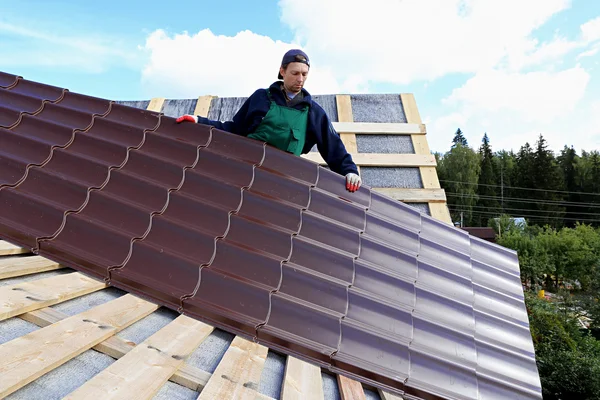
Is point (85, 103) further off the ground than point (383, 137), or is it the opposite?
point (383, 137)

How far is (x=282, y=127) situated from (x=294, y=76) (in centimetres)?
38

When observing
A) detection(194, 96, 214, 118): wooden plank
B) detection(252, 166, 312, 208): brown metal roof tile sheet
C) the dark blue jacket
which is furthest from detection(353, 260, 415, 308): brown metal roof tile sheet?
detection(194, 96, 214, 118): wooden plank

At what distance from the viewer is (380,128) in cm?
578

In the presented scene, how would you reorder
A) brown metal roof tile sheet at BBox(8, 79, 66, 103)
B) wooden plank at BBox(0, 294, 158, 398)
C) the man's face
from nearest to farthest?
wooden plank at BBox(0, 294, 158, 398) → the man's face → brown metal roof tile sheet at BBox(8, 79, 66, 103)

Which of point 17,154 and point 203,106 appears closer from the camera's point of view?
point 17,154

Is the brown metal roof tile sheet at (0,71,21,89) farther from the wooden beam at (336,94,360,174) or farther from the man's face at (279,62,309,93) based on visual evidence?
the wooden beam at (336,94,360,174)

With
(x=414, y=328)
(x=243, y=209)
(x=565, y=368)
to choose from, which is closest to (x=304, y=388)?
(x=414, y=328)

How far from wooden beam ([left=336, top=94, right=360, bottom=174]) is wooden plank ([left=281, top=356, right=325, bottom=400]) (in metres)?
→ 3.56

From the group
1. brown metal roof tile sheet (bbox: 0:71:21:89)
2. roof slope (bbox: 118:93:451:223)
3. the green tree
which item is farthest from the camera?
the green tree

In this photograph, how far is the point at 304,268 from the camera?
2578mm

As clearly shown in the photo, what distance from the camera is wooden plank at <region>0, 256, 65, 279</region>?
2.04 m

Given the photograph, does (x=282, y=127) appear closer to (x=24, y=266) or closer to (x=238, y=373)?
(x=24, y=266)

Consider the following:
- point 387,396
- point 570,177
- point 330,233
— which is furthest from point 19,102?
point 570,177

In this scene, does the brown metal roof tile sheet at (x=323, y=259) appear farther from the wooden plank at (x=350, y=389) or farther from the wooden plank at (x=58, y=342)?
the wooden plank at (x=58, y=342)
